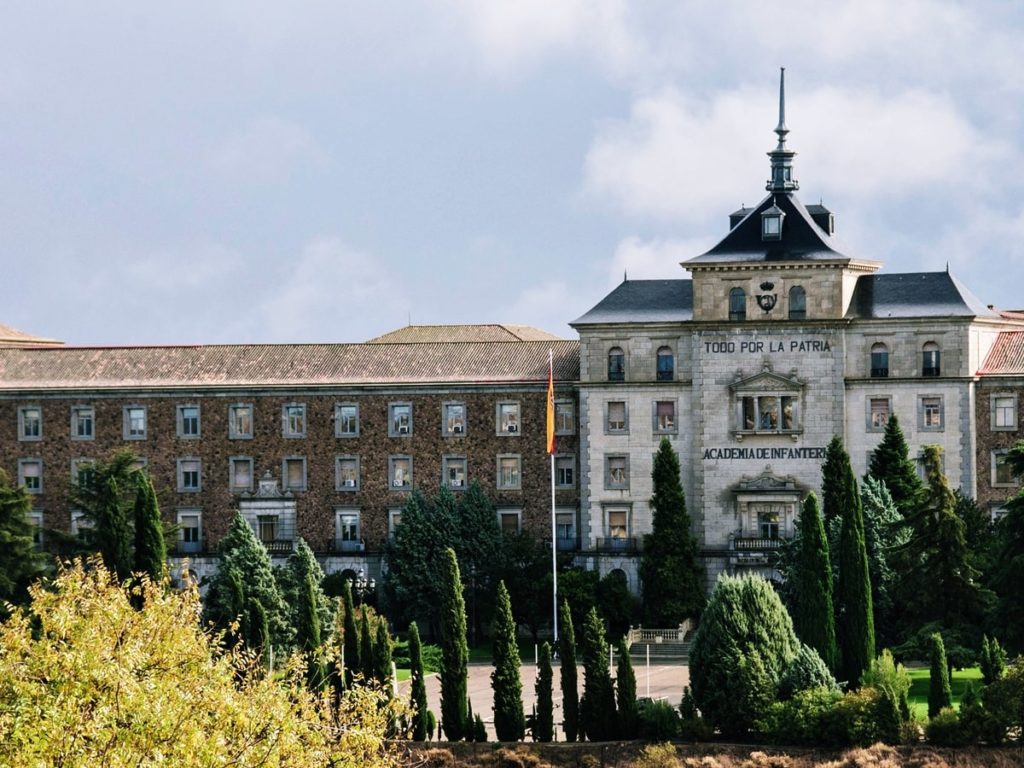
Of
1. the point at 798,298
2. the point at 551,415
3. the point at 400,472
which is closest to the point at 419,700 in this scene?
the point at 551,415

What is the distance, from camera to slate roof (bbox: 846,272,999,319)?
94.6m

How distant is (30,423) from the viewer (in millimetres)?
100562

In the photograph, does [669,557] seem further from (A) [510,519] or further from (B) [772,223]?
(B) [772,223]

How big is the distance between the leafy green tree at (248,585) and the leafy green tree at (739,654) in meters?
18.1

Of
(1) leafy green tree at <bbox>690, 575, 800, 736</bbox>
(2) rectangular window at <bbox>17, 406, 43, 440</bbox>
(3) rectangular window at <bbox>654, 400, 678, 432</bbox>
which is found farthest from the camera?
(2) rectangular window at <bbox>17, 406, 43, 440</bbox>

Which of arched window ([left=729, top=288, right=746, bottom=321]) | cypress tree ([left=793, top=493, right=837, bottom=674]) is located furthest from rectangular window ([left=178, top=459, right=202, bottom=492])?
cypress tree ([left=793, top=493, right=837, bottom=674])

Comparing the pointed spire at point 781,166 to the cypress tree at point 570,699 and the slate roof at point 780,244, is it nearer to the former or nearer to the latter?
the slate roof at point 780,244

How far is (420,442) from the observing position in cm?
9862

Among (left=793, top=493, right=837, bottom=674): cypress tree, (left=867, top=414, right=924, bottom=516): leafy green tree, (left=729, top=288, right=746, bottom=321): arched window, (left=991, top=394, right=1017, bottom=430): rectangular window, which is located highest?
(left=729, top=288, right=746, bottom=321): arched window

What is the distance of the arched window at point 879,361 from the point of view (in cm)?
9488

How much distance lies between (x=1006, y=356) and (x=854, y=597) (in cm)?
2324

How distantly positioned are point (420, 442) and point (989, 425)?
68.1 ft

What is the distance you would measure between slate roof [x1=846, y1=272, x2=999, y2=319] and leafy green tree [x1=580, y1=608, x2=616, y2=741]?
1071 inches

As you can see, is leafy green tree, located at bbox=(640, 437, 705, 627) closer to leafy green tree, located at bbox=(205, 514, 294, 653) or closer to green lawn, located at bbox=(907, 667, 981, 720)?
green lawn, located at bbox=(907, 667, 981, 720)
